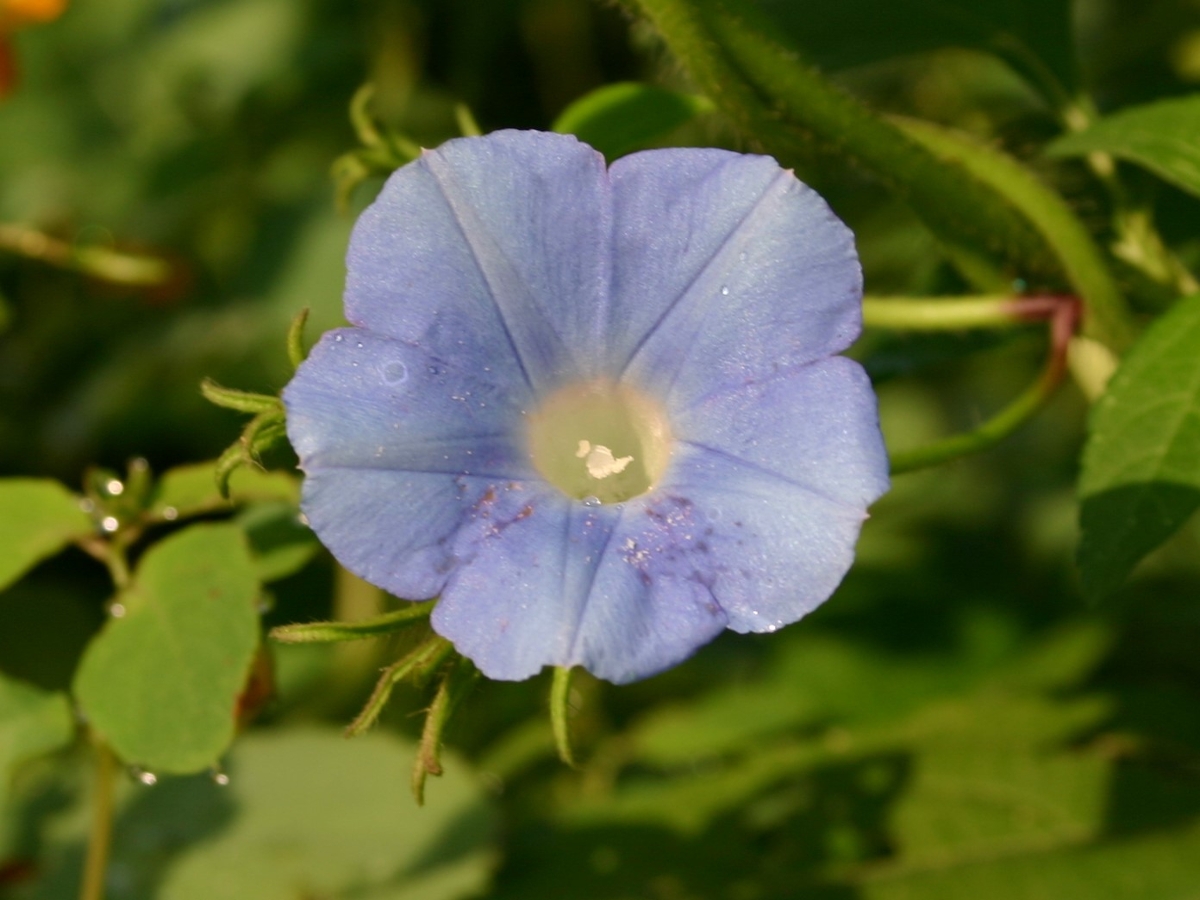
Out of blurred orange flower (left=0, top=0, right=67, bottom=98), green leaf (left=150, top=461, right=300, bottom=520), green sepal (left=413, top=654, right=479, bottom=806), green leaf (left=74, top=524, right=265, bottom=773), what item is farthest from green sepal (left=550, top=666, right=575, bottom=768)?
blurred orange flower (left=0, top=0, right=67, bottom=98)

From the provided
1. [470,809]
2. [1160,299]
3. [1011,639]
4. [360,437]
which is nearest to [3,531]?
[360,437]

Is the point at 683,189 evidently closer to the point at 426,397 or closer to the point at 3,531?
the point at 426,397

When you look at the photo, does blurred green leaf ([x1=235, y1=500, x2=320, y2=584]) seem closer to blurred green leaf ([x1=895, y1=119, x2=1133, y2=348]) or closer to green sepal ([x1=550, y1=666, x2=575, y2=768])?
green sepal ([x1=550, y1=666, x2=575, y2=768])

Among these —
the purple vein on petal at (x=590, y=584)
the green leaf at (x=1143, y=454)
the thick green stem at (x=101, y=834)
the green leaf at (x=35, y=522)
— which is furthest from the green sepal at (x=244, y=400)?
the green leaf at (x=1143, y=454)

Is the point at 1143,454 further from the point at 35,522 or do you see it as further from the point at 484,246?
the point at 35,522

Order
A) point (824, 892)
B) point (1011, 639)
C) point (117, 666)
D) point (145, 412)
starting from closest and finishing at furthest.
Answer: point (117, 666) → point (824, 892) → point (1011, 639) → point (145, 412)

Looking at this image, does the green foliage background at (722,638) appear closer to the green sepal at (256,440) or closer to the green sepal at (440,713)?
the green sepal at (440,713)
